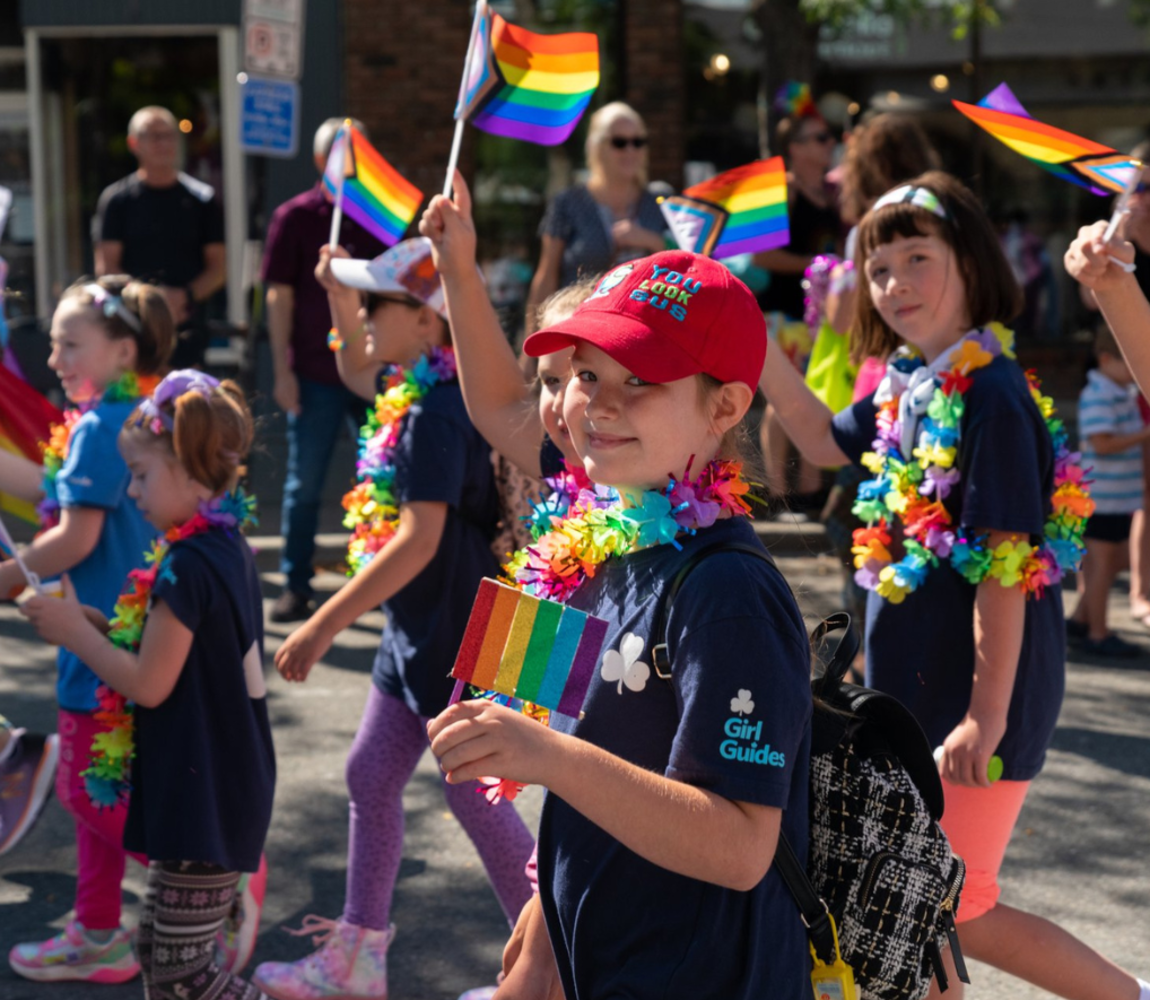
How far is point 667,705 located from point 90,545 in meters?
2.44

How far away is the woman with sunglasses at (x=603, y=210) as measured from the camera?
8016mm

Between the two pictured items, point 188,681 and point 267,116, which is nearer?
point 188,681

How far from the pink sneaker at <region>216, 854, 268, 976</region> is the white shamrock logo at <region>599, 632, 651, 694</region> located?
6.32 feet

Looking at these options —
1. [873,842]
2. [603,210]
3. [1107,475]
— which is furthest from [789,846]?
[603,210]

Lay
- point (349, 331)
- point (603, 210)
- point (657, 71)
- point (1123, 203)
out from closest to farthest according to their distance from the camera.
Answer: point (1123, 203) < point (349, 331) < point (603, 210) < point (657, 71)

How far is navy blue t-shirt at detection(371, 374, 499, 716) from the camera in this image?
12.2 feet

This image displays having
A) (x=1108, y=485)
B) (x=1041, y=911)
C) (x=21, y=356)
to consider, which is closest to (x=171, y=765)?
(x=1041, y=911)

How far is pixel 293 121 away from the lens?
31.4 ft

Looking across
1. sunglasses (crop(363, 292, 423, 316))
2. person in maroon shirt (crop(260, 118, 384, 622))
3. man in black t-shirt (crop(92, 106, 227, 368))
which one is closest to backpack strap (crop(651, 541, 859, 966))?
sunglasses (crop(363, 292, 423, 316))

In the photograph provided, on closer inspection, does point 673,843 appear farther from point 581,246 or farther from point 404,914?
point 581,246

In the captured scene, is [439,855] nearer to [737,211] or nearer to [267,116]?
[737,211]

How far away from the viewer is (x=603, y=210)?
8172mm

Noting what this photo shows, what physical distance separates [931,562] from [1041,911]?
5.15 ft

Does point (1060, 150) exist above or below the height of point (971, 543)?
above
